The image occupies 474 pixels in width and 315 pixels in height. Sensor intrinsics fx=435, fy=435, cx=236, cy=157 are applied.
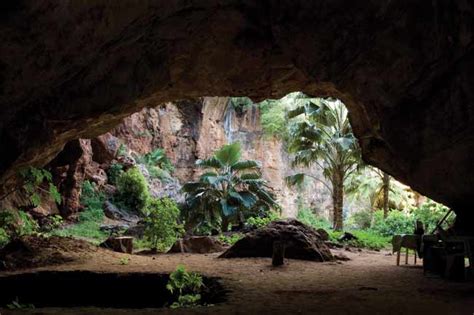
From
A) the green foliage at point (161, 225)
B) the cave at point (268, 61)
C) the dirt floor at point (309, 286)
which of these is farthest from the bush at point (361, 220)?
the cave at point (268, 61)

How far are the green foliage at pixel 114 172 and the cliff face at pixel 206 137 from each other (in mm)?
1964

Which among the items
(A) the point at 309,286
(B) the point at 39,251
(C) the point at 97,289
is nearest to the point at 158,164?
(B) the point at 39,251

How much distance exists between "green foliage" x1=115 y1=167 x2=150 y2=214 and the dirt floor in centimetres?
1069

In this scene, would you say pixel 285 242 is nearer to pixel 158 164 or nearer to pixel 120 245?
pixel 120 245

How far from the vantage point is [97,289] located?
7.96 m

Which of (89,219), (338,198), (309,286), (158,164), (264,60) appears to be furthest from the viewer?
(158,164)

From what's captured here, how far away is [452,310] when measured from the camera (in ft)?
17.1

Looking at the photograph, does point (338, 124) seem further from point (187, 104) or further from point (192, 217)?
point (187, 104)

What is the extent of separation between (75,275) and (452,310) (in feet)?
20.4

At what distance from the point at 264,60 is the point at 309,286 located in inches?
174

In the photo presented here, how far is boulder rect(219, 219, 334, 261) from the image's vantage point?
411 inches

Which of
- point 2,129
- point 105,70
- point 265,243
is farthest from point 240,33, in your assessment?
point 265,243

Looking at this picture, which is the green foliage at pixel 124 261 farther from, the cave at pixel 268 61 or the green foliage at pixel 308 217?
the green foliage at pixel 308 217

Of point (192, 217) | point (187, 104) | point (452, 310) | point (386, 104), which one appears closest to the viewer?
point (452, 310)
